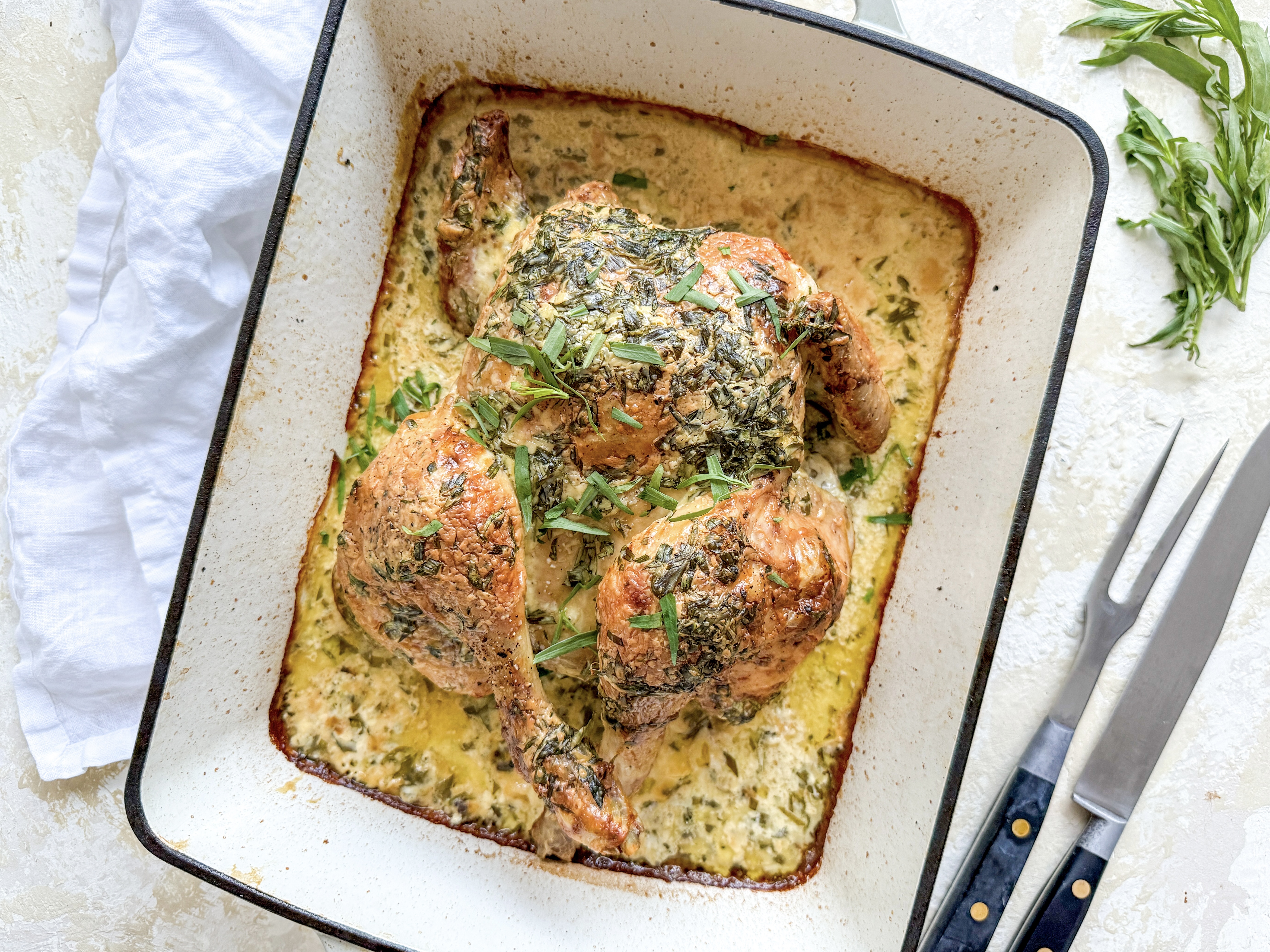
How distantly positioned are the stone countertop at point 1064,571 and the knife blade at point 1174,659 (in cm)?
4

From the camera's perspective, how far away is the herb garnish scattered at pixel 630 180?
6.40 feet

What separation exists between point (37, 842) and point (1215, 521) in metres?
3.10

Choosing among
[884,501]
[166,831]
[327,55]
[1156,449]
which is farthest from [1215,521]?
[166,831]

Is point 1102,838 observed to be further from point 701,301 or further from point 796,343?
point 701,301

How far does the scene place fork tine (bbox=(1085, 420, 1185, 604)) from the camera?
193cm

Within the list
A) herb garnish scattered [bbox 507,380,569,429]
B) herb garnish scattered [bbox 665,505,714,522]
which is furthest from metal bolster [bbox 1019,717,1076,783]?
herb garnish scattered [bbox 507,380,569,429]

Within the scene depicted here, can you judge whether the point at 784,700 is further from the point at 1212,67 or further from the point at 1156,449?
the point at 1212,67

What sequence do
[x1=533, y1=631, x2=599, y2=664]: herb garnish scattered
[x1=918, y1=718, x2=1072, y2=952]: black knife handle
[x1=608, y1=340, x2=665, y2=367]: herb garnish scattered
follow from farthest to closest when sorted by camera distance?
1. [x1=918, y1=718, x2=1072, y2=952]: black knife handle
2. [x1=533, y1=631, x2=599, y2=664]: herb garnish scattered
3. [x1=608, y1=340, x2=665, y2=367]: herb garnish scattered

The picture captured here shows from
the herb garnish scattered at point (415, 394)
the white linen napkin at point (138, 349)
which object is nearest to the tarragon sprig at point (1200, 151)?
the herb garnish scattered at point (415, 394)

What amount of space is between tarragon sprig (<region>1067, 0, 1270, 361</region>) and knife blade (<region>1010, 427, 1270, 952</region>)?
0.40 metres

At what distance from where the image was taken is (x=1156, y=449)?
6.48 ft

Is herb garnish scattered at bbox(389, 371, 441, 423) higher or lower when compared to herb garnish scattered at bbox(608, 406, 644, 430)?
lower

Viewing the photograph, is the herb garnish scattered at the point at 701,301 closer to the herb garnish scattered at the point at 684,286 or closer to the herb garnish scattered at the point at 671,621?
the herb garnish scattered at the point at 684,286

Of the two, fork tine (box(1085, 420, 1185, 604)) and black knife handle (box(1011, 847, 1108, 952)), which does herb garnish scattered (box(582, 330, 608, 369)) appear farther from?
black knife handle (box(1011, 847, 1108, 952))
